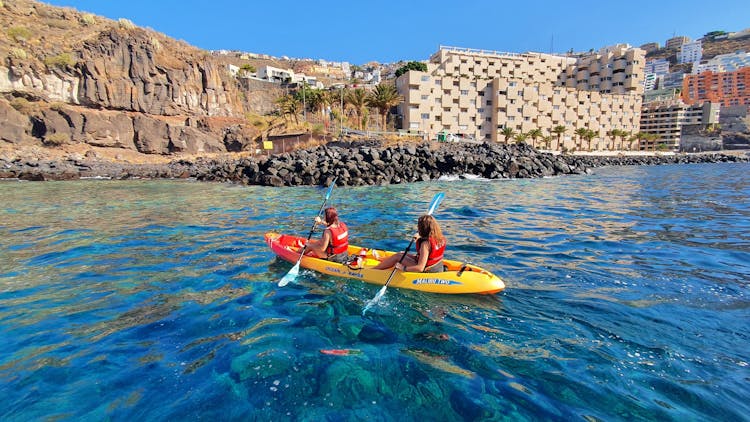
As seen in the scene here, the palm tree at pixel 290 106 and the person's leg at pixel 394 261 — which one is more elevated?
the palm tree at pixel 290 106

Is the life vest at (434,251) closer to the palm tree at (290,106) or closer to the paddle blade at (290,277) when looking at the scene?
the paddle blade at (290,277)

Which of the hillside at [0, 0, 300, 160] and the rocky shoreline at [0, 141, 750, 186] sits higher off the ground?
the hillside at [0, 0, 300, 160]

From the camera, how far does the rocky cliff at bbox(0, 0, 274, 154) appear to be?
136 ft

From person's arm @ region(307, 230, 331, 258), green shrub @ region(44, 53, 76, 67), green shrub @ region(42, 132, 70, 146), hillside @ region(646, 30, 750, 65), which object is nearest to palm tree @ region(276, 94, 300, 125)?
green shrub @ region(44, 53, 76, 67)

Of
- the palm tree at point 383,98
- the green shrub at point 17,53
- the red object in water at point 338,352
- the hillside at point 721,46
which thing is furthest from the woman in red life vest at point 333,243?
the hillside at point 721,46

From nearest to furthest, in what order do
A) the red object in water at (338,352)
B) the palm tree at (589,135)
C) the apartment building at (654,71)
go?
1. the red object in water at (338,352)
2. the palm tree at (589,135)
3. the apartment building at (654,71)

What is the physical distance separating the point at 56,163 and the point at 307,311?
42.2 metres

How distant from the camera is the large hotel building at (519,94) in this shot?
65.1 metres

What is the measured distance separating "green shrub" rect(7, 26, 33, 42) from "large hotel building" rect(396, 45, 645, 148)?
51.7m

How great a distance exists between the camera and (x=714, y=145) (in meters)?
94.2

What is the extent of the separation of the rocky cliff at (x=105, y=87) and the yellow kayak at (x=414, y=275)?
1888 inches

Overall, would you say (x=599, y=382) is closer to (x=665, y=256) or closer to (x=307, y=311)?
(x=307, y=311)

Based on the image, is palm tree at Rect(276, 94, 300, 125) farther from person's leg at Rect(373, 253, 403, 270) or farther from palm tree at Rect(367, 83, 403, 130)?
person's leg at Rect(373, 253, 403, 270)

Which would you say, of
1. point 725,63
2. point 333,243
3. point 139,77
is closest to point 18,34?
point 139,77
